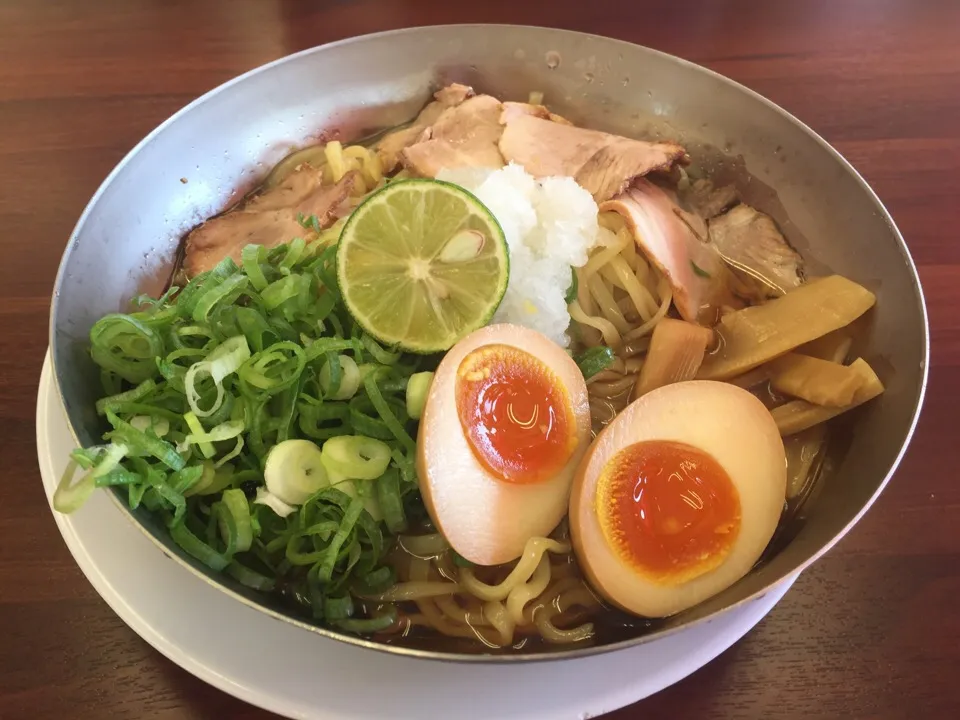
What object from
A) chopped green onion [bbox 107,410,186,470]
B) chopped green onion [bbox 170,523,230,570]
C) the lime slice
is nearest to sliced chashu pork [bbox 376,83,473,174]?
the lime slice

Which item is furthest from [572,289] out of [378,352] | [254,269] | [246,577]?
[246,577]

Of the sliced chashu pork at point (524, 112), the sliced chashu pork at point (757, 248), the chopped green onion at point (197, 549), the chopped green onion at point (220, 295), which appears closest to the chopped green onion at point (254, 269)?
the chopped green onion at point (220, 295)

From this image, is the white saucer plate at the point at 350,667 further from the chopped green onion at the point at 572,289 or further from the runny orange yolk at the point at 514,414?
the chopped green onion at the point at 572,289

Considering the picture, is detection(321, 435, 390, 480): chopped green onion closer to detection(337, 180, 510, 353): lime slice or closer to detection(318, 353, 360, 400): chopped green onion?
detection(318, 353, 360, 400): chopped green onion

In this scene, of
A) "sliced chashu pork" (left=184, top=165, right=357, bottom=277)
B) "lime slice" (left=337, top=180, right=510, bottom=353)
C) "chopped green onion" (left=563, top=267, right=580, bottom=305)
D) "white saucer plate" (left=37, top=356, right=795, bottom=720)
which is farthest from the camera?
"sliced chashu pork" (left=184, top=165, right=357, bottom=277)

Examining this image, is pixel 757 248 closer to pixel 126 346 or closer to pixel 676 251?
pixel 676 251

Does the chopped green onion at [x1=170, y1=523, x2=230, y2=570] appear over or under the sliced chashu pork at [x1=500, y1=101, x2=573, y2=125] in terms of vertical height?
under
